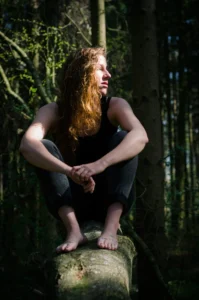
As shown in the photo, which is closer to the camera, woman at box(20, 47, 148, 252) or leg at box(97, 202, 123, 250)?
leg at box(97, 202, 123, 250)

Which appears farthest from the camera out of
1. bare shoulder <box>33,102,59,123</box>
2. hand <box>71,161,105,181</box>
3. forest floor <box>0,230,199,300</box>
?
forest floor <box>0,230,199,300</box>

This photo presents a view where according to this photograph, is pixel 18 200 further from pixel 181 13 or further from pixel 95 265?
pixel 181 13

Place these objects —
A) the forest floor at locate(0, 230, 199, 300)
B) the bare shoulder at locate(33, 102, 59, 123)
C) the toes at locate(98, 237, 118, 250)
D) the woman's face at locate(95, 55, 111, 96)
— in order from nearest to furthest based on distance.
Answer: the toes at locate(98, 237, 118, 250) → the bare shoulder at locate(33, 102, 59, 123) → the woman's face at locate(95, 55, 111, 96) → the forest floor at locate(0, 230, 199, 300)

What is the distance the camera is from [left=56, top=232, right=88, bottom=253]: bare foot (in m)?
2.41

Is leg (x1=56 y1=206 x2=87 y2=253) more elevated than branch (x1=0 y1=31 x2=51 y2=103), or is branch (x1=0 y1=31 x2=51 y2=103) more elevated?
branch (x1=0 y1=31 x2=51 y2=103)

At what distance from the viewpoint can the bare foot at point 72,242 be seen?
7.91 ft

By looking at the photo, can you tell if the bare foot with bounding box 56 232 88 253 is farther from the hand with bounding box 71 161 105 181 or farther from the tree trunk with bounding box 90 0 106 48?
the tree trunk with bounding box 90 0 106 48

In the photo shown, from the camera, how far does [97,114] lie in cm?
312

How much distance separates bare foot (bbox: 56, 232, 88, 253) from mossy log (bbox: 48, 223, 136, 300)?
0.15ft

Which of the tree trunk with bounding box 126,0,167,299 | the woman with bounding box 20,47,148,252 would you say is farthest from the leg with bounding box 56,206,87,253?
the tree trunk with bounding box 126,0,167,299

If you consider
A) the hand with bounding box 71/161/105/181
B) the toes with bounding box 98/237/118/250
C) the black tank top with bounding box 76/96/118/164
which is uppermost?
the black tank top with bounding box 76/96/118/164

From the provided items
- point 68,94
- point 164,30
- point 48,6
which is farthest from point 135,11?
point 164,30

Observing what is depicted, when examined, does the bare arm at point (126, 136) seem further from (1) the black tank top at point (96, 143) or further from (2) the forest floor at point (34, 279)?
(2) the forest floor at point (34, 279)

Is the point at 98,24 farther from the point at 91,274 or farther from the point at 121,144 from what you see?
the point at 91,274
